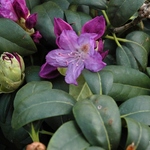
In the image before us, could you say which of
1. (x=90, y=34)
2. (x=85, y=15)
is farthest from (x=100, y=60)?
(x=85, y=15)

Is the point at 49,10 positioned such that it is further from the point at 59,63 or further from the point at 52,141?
the point at 52,141

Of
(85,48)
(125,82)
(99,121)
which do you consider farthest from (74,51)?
(99,121)

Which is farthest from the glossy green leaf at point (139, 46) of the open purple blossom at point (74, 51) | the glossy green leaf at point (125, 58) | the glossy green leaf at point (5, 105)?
the glossy green leaf at point (5, 105)

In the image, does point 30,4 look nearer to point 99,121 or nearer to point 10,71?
point 10,71

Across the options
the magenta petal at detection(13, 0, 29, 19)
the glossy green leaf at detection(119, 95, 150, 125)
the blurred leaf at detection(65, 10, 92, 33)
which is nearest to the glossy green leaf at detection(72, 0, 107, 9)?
the blurred leaf at detection(65, 10, 92, 33)

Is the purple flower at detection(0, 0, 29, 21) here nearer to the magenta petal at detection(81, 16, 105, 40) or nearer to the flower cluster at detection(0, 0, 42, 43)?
the flower cluster at detection(0, 0, 42, 43)
